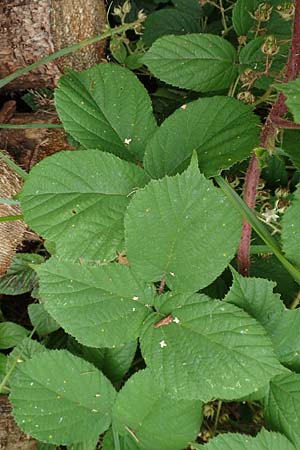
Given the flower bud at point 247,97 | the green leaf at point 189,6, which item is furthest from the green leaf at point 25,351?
the green leaf at point 189,6

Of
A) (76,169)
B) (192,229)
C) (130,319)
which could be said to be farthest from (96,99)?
(130,319)

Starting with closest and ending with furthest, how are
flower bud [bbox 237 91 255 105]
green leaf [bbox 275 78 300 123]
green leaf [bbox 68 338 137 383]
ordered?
green leaf [bbox 275 78 300 123], flower bud [bbox 237 91 255 105], green leaf [bbox 68 338 137 383]

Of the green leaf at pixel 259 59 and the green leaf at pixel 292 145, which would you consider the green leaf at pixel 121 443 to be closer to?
the green leaf at pixel 292 145

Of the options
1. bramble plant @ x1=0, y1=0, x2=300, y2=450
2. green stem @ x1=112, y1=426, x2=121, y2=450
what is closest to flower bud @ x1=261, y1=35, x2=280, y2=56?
bramble plant @ x1=0, y1=0, x2=300, y2=450

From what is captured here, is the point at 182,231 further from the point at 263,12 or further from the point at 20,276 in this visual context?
the point at 20,276

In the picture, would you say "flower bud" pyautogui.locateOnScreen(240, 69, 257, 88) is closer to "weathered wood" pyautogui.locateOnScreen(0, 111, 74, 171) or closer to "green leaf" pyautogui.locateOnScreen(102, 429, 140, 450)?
"weathered wood" pyautogui.locateOnScreen(0, 111, 74, 171)

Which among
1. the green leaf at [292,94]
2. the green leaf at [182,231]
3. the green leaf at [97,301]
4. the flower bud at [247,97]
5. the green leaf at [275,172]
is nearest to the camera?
the green leaf at [292,94]

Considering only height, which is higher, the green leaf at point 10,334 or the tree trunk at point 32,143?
the tree trunk at point 32,143
